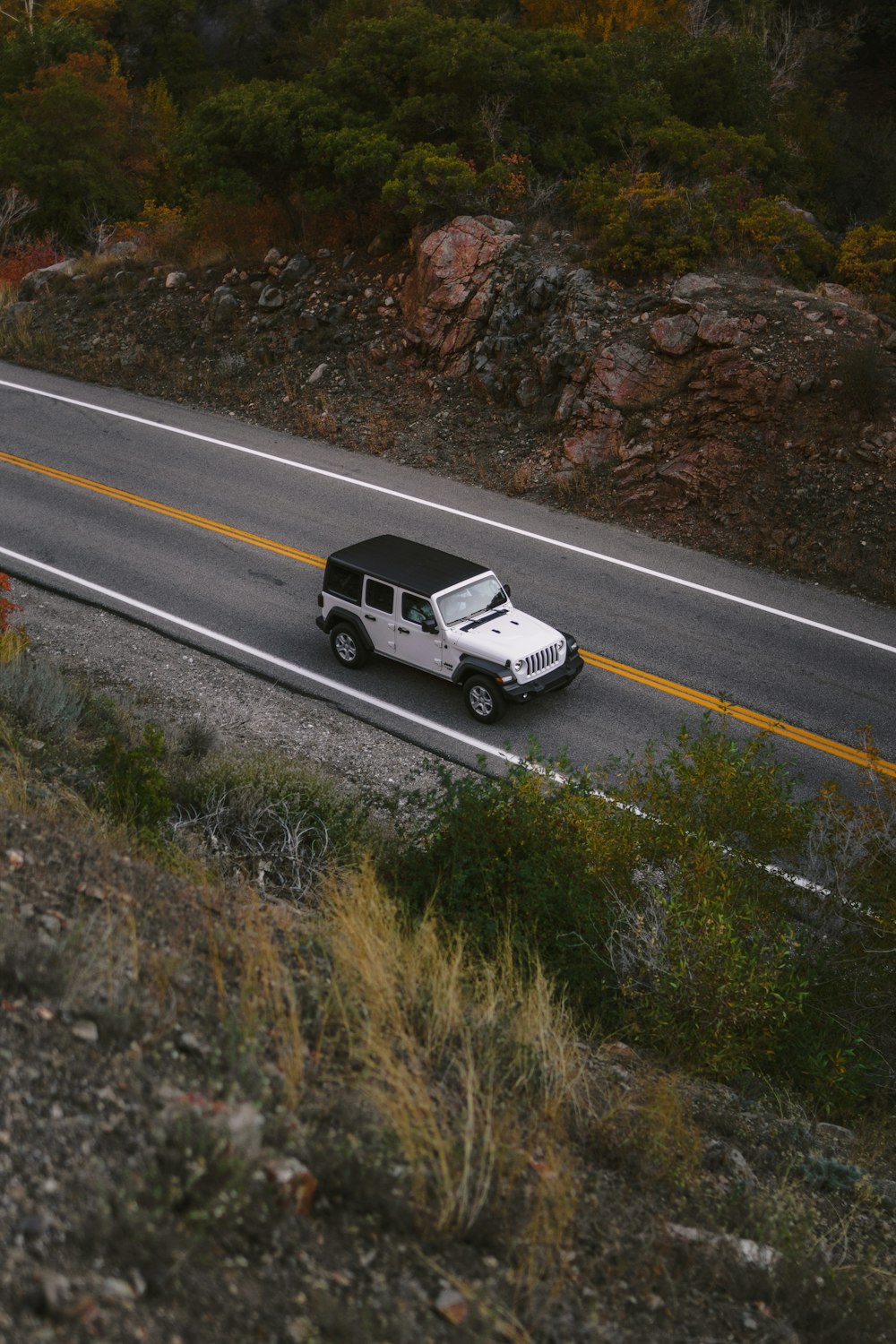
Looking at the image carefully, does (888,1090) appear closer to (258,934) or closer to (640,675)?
(258,934)

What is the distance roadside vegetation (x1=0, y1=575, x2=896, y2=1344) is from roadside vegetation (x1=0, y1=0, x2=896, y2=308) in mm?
14727

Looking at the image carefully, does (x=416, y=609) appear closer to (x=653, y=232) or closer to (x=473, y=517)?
(x=473, y=517)

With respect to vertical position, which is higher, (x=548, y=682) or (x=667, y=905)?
(x=667, y=905)

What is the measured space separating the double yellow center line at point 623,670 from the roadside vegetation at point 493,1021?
87.5 inches

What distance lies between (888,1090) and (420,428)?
15689 mm

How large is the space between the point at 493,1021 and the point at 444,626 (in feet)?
24.4

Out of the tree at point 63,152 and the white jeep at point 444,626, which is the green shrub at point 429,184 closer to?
the white jeep at point 444,626

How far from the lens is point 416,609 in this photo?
1345 cm

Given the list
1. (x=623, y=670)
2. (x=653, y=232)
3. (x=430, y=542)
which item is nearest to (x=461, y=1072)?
(x=623, y=670)

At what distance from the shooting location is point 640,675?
14.2 m

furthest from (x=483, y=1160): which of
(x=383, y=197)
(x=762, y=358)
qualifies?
(x=383, y=197)

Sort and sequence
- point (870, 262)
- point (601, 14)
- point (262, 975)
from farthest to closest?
point (601, 14) < point (870, 262) < point (262, 975)

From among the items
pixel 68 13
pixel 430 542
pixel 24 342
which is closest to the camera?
pixel 430 542

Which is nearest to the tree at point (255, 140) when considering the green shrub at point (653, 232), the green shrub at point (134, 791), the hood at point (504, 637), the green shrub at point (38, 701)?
the green shrub at point (653, 232)
